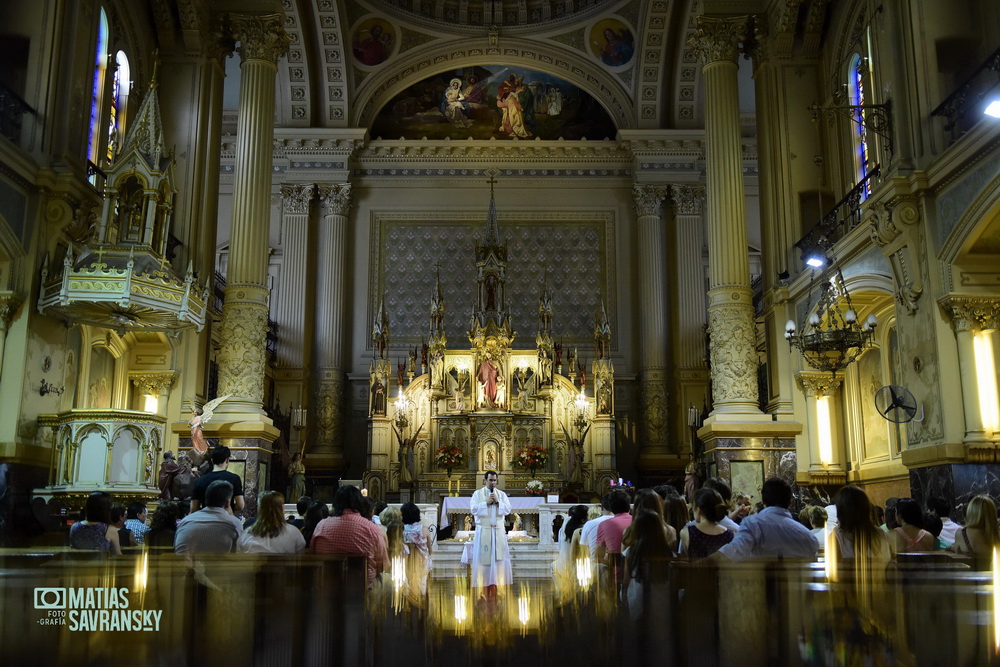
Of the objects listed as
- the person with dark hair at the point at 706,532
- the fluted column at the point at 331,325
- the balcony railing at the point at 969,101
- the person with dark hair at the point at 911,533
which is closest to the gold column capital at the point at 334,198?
the fluted column at the point at 331,325

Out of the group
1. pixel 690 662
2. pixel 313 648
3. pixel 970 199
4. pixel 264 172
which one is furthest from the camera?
pixel 264 172

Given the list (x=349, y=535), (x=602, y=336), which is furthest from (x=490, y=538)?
(x=602, y=336)

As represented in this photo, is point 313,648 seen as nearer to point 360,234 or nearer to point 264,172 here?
point 264,172

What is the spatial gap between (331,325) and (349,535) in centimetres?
1717

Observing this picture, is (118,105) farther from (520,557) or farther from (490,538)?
(490,538)

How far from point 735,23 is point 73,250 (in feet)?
39.3

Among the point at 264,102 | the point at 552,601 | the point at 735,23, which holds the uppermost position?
the point at 735,23

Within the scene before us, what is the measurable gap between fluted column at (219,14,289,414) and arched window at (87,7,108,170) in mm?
2243

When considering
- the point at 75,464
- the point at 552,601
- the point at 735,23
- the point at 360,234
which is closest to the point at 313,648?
the point at 552,601

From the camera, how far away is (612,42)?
25.0 metres

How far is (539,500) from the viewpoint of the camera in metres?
16.4

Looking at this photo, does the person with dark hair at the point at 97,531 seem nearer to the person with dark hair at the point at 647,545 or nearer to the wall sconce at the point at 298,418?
the person with dark hair at the point at 647,545

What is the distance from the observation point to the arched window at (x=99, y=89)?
48.4 feet

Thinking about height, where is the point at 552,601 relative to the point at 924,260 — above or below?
below
